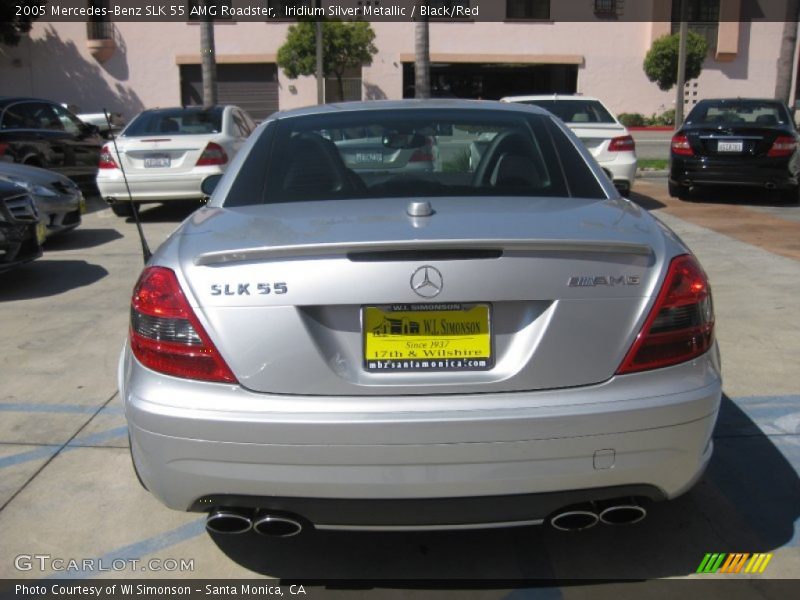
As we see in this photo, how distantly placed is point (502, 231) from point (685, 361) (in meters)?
0.72

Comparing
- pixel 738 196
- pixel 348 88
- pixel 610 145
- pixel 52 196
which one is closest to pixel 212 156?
pixel 52 196

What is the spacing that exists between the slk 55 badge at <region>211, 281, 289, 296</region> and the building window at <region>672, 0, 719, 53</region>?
131 feet

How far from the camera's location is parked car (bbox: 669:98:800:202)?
11.8 metres

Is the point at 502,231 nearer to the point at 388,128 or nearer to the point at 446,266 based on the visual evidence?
the point at 446,266

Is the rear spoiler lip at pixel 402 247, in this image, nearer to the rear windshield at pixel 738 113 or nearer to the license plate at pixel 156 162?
the license plate at pixel 156 162

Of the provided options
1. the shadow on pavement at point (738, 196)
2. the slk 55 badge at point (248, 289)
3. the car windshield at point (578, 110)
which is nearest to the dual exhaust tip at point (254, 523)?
the slk 55 badge at point (248, 289)

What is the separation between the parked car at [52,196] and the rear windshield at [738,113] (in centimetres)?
873

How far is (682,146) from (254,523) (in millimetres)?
11098

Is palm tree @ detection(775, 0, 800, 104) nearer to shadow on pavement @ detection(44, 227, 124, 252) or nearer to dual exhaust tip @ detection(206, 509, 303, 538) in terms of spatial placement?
shadow on pavement @ detection(44, 227, 124, 252)

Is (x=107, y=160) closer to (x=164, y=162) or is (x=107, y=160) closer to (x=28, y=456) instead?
(x=164, y=162)

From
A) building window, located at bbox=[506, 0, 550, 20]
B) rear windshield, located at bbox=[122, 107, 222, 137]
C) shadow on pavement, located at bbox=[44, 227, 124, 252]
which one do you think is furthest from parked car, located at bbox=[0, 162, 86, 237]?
building window, located at bbox=[506, 0, 550, 20]

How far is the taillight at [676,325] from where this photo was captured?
2656 mm

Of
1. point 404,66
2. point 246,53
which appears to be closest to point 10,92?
point 246,53

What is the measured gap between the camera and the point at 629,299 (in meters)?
2.64
